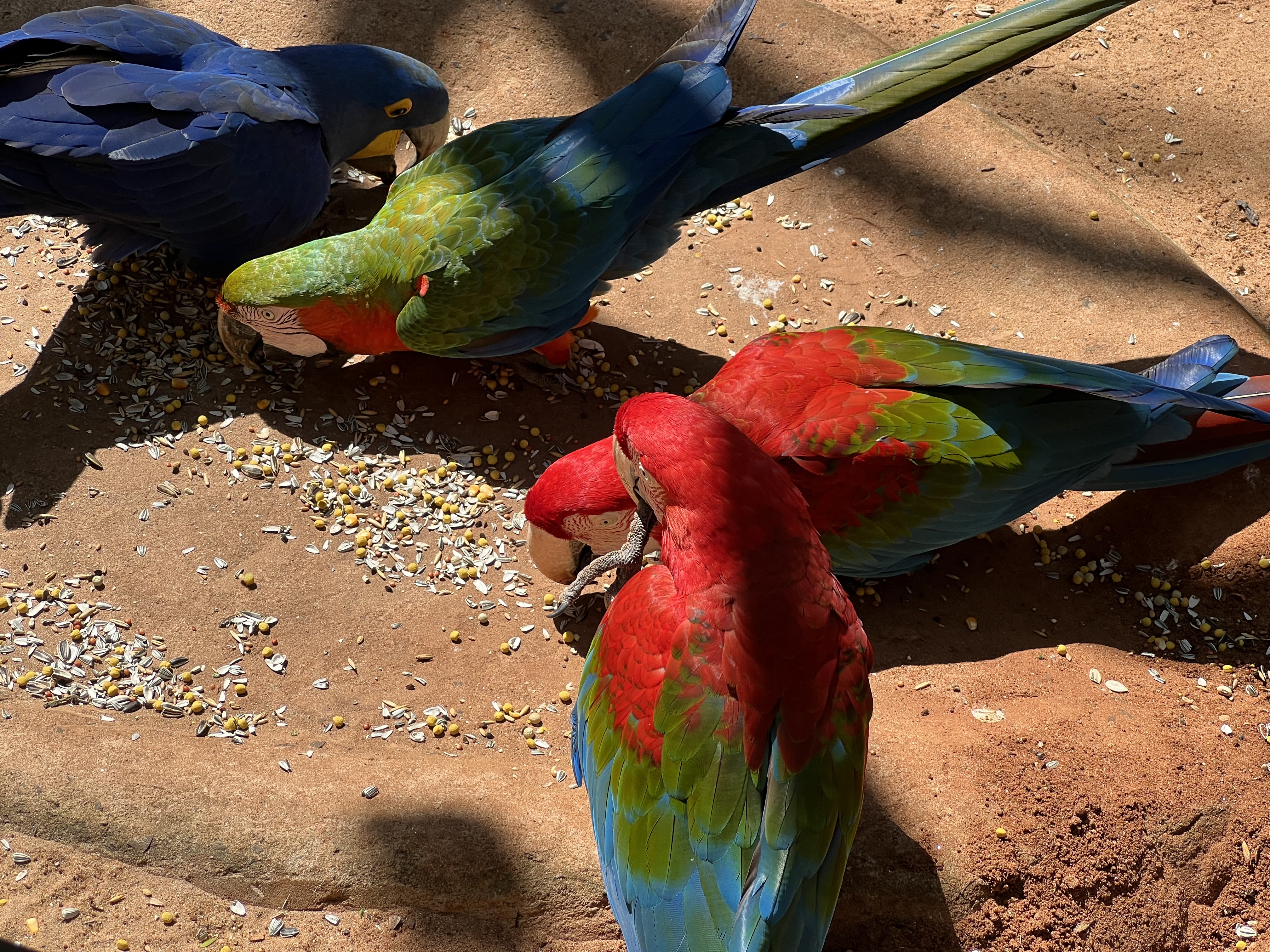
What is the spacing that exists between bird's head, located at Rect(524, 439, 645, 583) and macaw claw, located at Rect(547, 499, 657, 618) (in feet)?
0.19

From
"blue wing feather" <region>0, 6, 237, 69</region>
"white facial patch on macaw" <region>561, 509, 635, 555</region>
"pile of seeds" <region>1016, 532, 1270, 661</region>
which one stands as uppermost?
"blue wing feather" <region>0, 6, 237, 69</region>

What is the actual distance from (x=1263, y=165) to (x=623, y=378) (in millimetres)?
3495

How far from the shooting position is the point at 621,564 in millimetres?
3020

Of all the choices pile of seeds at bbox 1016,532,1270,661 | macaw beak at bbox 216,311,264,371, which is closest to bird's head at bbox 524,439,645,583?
macaw beak at bbox 216,311,264,371

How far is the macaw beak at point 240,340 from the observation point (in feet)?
12.1

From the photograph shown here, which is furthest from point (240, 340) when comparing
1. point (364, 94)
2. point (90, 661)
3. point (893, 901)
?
point (893, 901)

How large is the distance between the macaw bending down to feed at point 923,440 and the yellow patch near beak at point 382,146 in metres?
2.17

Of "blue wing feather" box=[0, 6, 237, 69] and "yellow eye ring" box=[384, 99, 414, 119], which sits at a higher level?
"blue wing feather" box=[0, 6, 237, 69]

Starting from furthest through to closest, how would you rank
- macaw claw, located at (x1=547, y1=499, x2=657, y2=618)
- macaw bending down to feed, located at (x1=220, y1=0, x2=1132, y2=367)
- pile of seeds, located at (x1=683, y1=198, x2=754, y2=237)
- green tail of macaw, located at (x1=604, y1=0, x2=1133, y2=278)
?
pile of seeds, located at (x1=683, y1=198, x2=754, y2=237) < macaw bending down to feed, located at (x1=220, y1=0, x2=1132, y2=367) < green tail of macaw, located at (x1=604, y1=0, x2=1133, y2=278) < macaw claw, located at (x1=547, y1=499, x2=657, y2=618)

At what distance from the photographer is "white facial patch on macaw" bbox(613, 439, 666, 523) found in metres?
2.52

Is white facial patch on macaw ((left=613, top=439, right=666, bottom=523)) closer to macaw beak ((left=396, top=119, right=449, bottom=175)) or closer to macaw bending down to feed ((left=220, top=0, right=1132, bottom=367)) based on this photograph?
macaw bending down to feed ((left=220, top=0, right=1132, bottom=367))

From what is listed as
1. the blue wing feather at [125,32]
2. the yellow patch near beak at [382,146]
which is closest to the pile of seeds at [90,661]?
the blue wing feather at [125,32]

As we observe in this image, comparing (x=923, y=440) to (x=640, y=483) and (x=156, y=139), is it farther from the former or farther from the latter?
(x=156, y=139)

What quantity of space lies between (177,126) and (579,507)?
2106 mm
